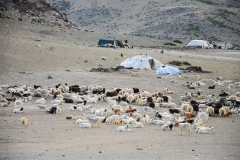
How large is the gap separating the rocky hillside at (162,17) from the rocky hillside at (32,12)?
21741 millimetres

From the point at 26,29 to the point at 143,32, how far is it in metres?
36.2

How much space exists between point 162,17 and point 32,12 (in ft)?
125

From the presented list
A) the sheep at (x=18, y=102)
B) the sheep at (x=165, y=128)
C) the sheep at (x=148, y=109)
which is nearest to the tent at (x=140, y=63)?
the sheep at (x=148, y=109)

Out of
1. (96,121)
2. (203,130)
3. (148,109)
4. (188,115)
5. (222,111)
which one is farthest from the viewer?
(148,109)

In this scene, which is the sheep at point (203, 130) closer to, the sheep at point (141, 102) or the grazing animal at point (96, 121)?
the grazing animal at point (96, 121)

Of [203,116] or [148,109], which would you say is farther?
[148,109]

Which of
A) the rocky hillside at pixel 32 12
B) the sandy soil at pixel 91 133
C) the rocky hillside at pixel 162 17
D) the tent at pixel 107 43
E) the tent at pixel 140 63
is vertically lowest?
the sandy soil at pixel 91 133

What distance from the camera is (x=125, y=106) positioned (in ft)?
50.5

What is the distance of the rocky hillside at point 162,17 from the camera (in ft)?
237

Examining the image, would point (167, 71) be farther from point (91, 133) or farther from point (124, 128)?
point (91, 133)

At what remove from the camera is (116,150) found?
9.19m

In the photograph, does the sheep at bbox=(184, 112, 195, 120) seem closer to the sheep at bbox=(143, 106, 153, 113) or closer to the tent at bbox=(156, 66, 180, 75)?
the sheep at bbox=(143, 106, 153, 113)

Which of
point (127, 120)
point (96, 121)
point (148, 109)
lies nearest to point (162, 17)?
point (148, 109)

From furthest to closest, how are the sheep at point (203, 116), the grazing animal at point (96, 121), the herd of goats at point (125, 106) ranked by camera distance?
the sheep at point (203, 116) < the herd of goats at point (125, 106) < the grazing animal at point (96, 121)
